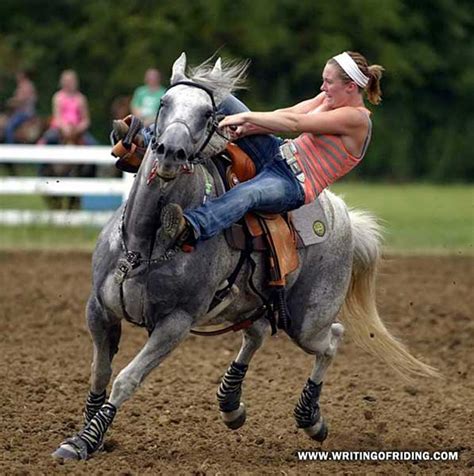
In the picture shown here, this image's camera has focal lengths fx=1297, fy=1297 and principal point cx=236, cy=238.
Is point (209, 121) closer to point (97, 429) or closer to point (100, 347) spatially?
point (100, 347)

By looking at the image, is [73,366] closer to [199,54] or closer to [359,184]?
[359,184]

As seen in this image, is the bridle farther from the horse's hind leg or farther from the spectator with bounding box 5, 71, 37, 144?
the spectator with bounding box 5, 71, 37, 144

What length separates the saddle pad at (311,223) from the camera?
7.08 metres

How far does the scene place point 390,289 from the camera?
40.8 ft

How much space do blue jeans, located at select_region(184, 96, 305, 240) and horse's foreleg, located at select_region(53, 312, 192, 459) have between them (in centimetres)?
47

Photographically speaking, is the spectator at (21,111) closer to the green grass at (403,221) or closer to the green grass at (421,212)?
the green grass at (403,221)

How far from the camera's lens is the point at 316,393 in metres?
7.34

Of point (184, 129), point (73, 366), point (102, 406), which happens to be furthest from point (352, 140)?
point (73, 366)

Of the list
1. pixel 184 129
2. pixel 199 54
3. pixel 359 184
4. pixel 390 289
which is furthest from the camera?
pixel 199 54

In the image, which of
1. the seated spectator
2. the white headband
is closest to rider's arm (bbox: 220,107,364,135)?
the white headband

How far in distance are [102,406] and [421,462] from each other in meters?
1.65

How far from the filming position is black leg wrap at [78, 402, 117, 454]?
245 inches

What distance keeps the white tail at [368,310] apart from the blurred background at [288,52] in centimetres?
2194

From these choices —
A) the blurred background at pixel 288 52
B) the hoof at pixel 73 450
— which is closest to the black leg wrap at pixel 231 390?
the hoof at pixel 73 450
